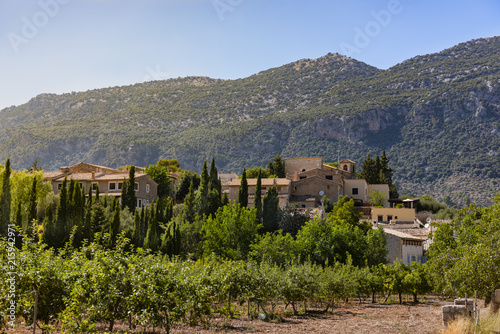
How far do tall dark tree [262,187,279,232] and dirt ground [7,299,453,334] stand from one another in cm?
2590

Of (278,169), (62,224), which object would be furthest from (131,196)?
(278,169)

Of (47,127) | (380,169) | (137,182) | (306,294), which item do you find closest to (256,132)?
(47,127)

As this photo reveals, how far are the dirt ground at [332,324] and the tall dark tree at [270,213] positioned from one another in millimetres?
25904

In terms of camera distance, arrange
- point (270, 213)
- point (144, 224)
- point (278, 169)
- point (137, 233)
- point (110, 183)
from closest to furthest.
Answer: point (137, 233), point (144, 224), point (270, 213), point (110, 183), point (278, 169)

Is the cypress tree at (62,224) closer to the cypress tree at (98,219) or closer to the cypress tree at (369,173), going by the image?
the cypress tree at (98,219)

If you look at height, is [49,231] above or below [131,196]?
below

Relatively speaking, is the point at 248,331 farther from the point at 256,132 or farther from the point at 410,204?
the point at 256,132

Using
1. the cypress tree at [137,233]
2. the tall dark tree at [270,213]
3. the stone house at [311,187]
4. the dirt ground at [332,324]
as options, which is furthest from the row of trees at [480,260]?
the stone house at [311,187]

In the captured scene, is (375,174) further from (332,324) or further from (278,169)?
(332,324)

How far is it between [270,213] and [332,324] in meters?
32.5

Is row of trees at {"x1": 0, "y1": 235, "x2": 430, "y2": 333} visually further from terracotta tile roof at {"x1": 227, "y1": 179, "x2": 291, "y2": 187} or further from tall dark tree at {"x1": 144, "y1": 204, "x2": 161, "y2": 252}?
terracotta tile roof at {"x1": 227, "y1": 179, "x2": 291, "y2": 187}

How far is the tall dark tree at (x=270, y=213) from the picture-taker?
178ft

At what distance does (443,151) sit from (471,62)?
6362 centimetres

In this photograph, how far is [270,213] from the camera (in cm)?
5475
